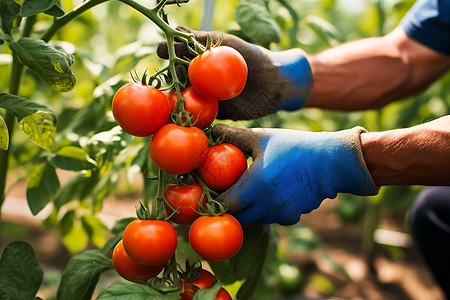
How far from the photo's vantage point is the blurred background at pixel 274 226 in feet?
4.29

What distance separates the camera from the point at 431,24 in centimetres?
152

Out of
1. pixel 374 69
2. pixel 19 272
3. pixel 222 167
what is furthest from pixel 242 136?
pixel 374 69

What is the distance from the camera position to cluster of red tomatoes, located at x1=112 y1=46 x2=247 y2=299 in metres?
0.81

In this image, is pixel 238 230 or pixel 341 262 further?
pixel 341 262

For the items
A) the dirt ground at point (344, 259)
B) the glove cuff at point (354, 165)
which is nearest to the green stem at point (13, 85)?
the glove cuff at point (354, 165)

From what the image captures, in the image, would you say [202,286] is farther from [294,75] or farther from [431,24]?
[431,24]

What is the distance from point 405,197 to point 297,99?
1.22 meters

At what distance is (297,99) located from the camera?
1.40 m

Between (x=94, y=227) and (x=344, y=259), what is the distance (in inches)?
61.3

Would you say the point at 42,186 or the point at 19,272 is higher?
the point at 42,186

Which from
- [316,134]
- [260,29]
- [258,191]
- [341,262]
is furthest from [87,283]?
[341,262]

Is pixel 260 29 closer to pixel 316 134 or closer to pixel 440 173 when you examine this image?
pixel 316 134

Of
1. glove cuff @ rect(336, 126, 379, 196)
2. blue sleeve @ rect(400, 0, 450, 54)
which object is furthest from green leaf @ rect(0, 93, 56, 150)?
blue sleeve @ rect(400, 0, 450, 54)

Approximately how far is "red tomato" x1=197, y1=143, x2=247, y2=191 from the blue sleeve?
100 cm
